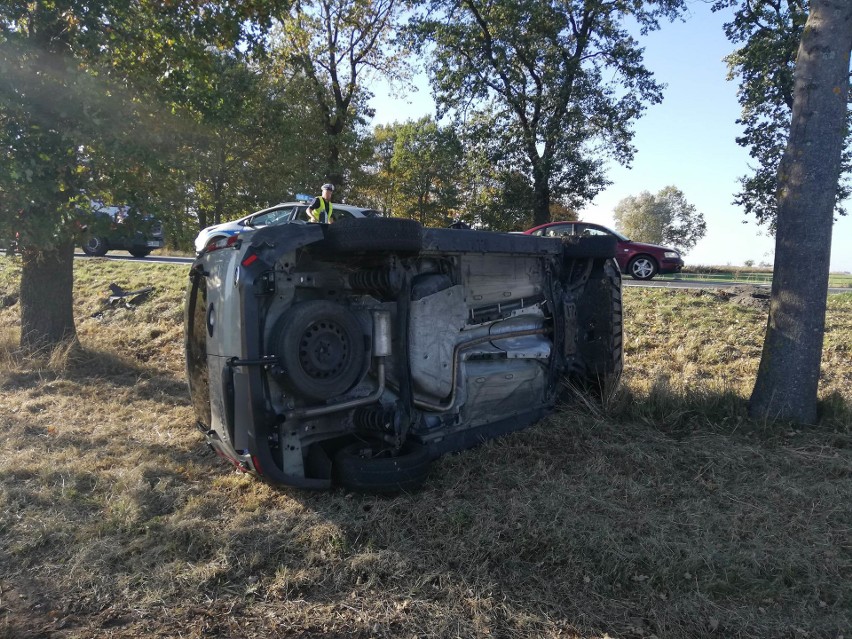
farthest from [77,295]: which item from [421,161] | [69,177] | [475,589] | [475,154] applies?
[421,161]

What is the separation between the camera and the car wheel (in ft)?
47.0

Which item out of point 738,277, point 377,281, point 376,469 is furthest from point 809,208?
point 738,277

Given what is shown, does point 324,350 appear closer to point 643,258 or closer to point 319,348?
point 319,348

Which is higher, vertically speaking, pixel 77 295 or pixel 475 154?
pixel 475 154

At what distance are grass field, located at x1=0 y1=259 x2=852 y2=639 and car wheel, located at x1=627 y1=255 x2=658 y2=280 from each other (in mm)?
9172

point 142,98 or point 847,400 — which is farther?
point 142,98

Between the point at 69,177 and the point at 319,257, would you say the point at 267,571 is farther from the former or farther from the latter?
the point at 69,177

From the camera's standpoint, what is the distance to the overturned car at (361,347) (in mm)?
3479

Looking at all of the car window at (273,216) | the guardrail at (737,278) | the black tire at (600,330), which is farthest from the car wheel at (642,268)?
the black tire at (600,330)

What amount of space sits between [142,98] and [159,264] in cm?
731

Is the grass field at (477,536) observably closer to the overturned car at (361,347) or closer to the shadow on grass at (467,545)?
the shadow on grass at (467,545)

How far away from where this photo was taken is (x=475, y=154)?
22328 millimetres

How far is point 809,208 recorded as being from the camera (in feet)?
15.8

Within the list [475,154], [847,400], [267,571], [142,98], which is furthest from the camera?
[475,154]
